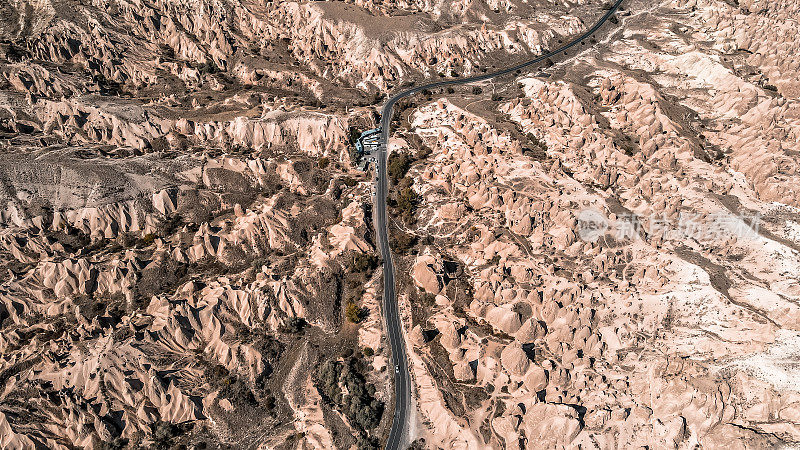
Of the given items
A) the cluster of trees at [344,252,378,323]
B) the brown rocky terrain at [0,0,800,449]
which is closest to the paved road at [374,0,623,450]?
the brown rocky terrain at [0,0,800,449]

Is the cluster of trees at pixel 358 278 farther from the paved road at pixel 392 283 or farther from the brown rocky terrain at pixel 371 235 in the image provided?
the paved road at pixel 392 283

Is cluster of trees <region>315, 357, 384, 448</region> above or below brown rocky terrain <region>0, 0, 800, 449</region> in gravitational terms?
below

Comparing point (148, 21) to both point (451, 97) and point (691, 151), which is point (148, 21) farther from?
point (691, 151)

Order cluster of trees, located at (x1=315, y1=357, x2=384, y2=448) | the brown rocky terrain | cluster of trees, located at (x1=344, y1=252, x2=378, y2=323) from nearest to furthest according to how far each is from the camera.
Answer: the brown rocky terrain
cluster of trees, located at (x1=315, y1=357, x2=384, y2=448)
cluster of trees, located at (x1=344, y1=252, x2=378, y2=323)

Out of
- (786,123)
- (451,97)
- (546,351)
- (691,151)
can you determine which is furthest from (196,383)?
(786,123)

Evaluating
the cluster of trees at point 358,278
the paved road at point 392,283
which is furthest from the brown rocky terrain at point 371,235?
the paved road at point 392,283

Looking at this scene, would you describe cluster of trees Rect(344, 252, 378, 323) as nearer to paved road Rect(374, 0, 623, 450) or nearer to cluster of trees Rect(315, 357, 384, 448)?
paved road Rect(374, 0, 623, 450)
